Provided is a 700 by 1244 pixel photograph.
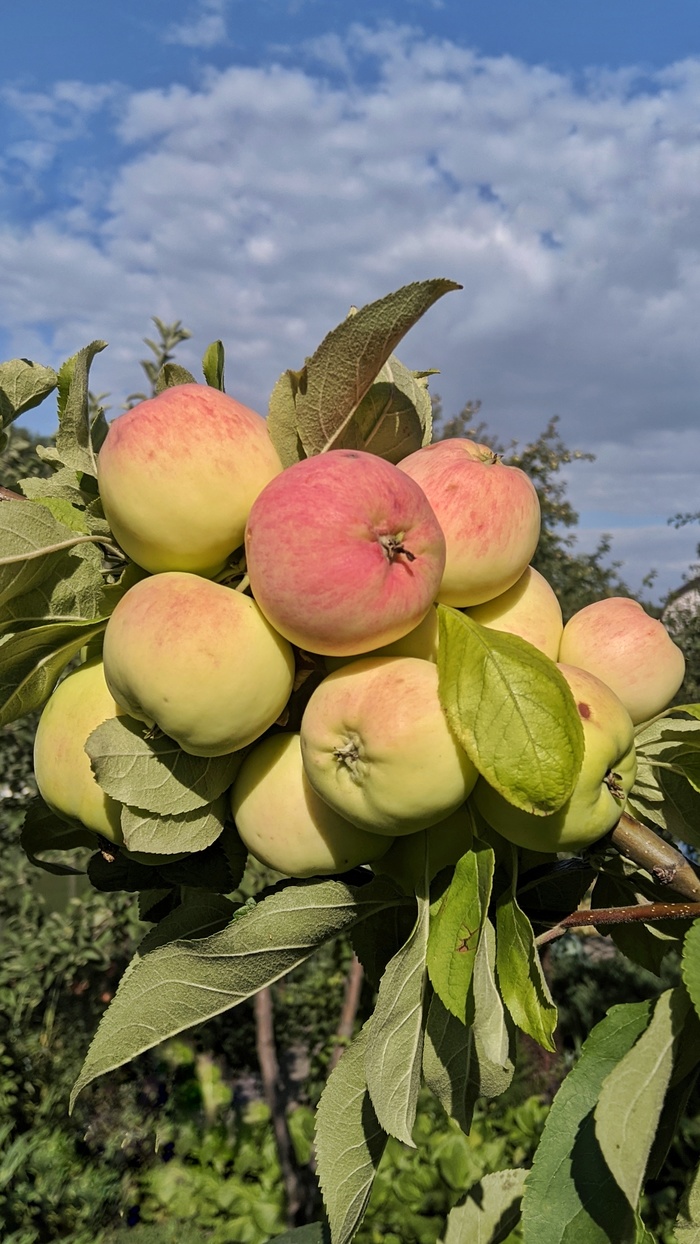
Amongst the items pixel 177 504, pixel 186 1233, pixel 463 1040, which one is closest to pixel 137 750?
pixel 177 504

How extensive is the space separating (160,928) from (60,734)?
0.87ft

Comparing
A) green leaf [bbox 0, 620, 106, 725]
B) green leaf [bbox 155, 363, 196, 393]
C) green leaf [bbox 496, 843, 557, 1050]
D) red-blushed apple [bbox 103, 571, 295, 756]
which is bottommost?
green leaf [bbox 496, 843, 557, 1050]

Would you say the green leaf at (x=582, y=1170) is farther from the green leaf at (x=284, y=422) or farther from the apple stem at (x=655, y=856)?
the green leaf at (x=284, y=422)

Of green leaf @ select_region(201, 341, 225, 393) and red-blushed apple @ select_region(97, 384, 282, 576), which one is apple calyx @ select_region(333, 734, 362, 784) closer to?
red-blushed apple @ select_region(97, 384, 282, 576)

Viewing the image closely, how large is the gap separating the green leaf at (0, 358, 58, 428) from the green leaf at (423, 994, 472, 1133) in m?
0.98

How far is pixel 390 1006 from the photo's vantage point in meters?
0.90

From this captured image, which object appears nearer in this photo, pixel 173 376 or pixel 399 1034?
pixel 399 1034

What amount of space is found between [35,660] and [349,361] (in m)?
0.52

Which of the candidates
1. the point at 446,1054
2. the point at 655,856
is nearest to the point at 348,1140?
the point at 446,1054

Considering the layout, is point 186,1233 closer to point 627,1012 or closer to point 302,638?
point 627,1012

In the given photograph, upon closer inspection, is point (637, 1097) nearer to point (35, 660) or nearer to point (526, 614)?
point (526, 614)

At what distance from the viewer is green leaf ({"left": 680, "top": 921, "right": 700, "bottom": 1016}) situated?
83cm

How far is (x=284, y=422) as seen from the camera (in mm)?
970

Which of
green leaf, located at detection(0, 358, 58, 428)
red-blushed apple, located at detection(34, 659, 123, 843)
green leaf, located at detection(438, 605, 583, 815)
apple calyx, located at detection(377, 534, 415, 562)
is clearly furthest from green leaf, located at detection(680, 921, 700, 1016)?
green leaf, located at detection(0, 358, 58, 428)
